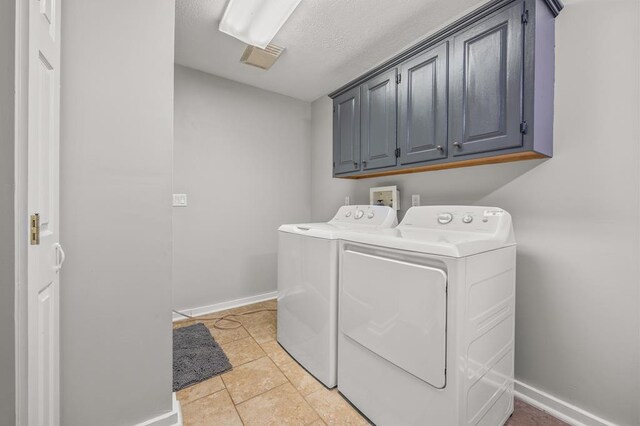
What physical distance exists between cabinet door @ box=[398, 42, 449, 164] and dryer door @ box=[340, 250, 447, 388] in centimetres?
83

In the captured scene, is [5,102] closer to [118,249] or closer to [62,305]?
[118,249]

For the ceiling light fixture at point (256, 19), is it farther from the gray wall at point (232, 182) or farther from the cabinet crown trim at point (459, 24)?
the gray wall at point (232, 182)

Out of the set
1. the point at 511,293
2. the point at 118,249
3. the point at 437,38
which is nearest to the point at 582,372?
the point at 511,293

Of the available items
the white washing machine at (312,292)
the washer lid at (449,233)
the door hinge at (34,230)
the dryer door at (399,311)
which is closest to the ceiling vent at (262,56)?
the white washing machine at (312,292)

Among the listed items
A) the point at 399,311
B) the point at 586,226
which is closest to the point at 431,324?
the point at 399,311

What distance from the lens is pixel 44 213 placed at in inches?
33.3

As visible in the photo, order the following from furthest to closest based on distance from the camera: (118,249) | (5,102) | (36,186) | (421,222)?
(421,222) → (118,249) → (36,186) → (5,102)

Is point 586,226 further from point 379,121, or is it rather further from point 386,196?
point 379,121

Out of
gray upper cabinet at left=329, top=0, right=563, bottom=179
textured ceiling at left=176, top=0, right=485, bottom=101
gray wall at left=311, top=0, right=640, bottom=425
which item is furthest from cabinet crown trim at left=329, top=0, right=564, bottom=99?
textured ceiling at left=176, top=0, right=485, bottom=101

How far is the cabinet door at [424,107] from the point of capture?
1580 mm

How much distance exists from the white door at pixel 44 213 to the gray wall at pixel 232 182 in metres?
1.59

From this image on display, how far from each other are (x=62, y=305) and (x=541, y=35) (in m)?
2.42

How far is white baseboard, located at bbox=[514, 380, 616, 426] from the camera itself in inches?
50.4

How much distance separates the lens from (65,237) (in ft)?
3.38
